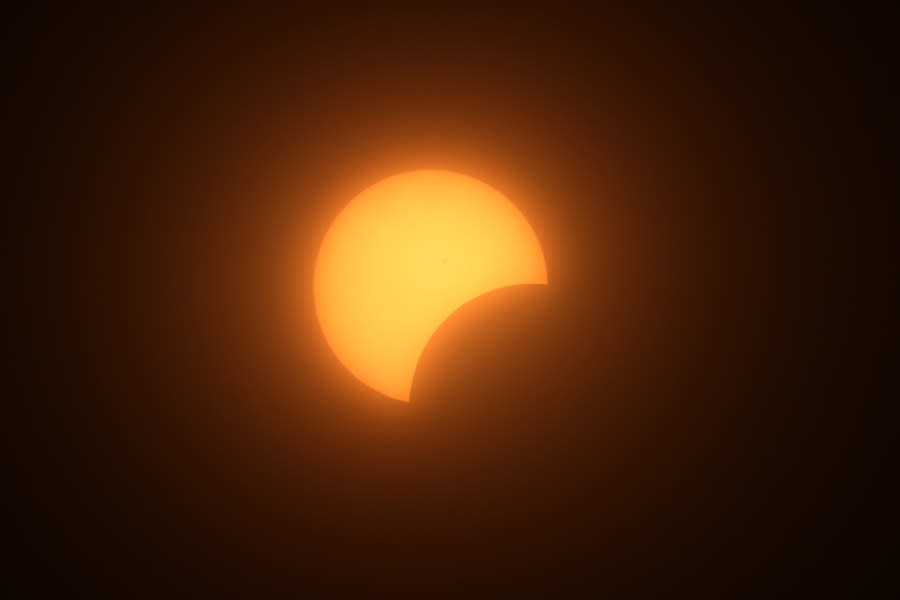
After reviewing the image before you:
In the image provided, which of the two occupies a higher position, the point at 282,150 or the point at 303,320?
the point at 282,150

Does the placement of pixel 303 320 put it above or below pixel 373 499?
above

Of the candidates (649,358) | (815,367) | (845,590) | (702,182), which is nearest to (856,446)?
(815,367)

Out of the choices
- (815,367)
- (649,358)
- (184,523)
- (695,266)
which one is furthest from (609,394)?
(184,523)

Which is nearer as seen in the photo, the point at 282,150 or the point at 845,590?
the point at 845,590

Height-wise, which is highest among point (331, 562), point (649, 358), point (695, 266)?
point (695, 266)

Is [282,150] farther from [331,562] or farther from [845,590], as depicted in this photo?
[845,590]

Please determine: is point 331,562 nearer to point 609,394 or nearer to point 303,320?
point 303,320
